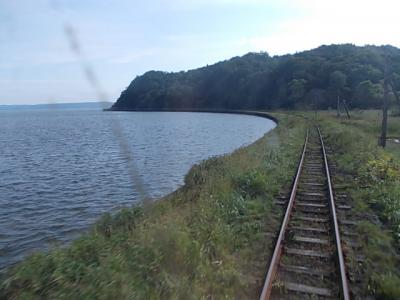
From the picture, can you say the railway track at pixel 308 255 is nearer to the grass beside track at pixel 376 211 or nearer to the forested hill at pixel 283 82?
the grass beside track at pixel 376 211

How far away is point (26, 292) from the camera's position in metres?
5.13

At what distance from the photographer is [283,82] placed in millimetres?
127812

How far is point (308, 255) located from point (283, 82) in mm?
125372

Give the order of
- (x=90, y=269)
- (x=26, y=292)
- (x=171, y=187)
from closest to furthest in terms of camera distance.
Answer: (x=26, y=292)
(x=90, y=269)
(x=171, y=187)

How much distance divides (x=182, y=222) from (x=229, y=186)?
13.6 feet

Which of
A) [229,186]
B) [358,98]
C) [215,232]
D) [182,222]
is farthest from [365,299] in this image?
[358,98]

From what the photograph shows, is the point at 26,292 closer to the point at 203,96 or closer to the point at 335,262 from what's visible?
the point at 335,262

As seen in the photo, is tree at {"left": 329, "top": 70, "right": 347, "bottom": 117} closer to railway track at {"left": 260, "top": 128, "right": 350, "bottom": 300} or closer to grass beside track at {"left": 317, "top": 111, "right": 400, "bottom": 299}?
grass beside track at {"left": 317, "top": 111, "right": 400, "bottom": 299}

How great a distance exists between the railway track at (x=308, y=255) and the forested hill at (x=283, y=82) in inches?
1541

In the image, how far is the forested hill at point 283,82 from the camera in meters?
93.1

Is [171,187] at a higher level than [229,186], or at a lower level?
lower

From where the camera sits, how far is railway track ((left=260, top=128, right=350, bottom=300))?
6013mm

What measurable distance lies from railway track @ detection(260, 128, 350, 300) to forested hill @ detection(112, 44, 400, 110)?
128ft

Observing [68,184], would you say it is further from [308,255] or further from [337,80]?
[337,80]
